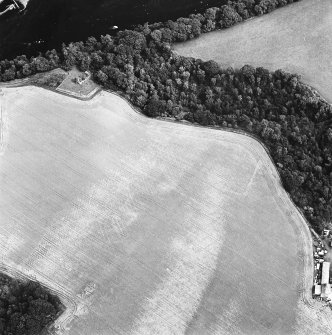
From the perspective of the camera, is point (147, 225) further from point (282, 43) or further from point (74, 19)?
point (74, 19)

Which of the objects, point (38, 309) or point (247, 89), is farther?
point (247, 89)

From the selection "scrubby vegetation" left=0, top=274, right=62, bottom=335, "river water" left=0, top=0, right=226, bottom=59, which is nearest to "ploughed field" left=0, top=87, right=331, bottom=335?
"scrubby vegetation" left=0, top=274, right=62, bottom=335

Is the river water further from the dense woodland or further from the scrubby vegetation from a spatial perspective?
the scrubby vegetation

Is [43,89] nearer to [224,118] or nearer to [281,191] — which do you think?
[224,118]

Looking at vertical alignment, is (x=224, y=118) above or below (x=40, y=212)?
above

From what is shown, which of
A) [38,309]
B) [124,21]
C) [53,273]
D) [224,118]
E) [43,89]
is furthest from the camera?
[124,21]

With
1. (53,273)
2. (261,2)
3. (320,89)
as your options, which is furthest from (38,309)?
(261,2)
